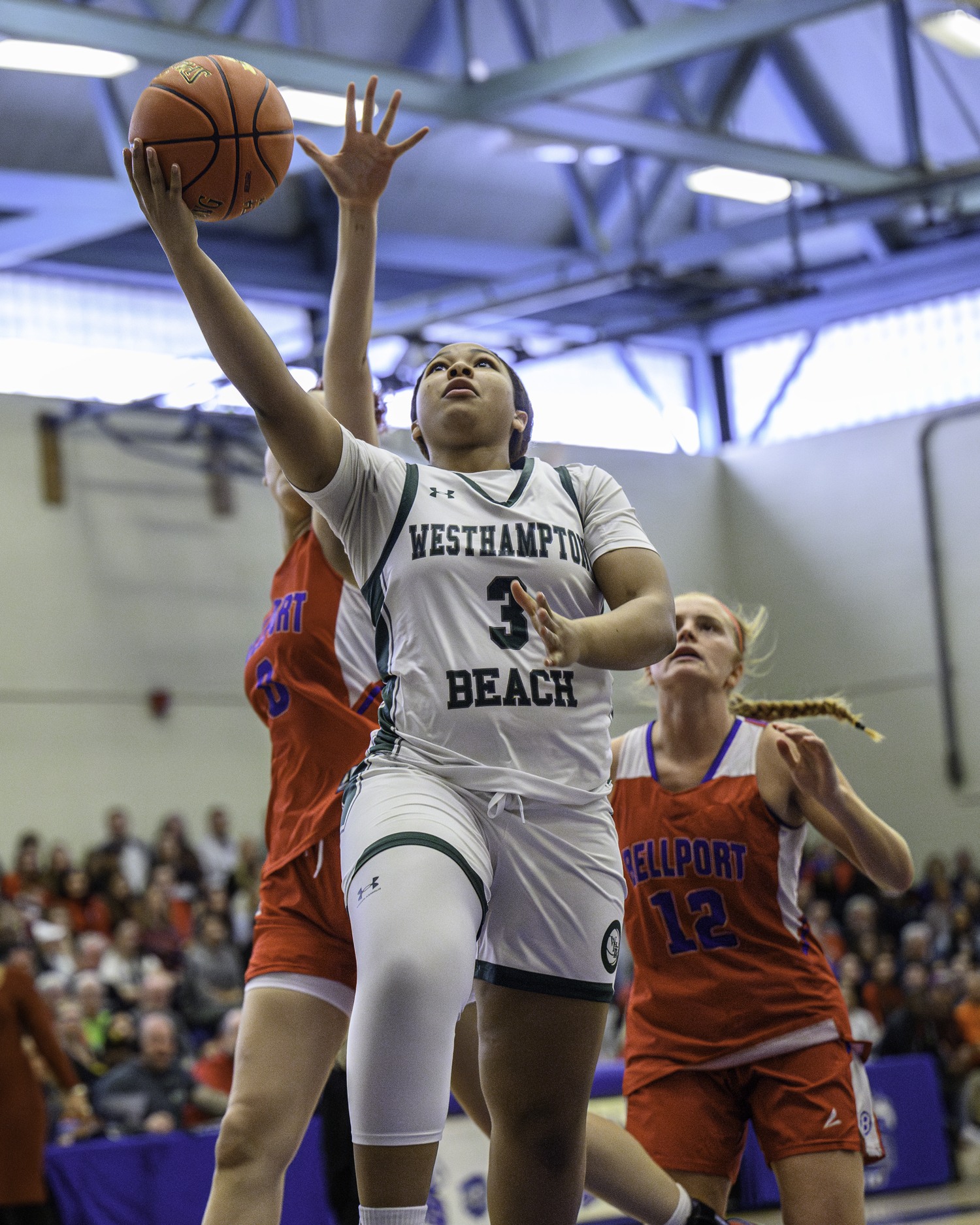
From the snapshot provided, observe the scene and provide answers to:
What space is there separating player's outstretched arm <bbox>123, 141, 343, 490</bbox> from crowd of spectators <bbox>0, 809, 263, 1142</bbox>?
5049 mm

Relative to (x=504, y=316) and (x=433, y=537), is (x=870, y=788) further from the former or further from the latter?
(x=433, y=537)

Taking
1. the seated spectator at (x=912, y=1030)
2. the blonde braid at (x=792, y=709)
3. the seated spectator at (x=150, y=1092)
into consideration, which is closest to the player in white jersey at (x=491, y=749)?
the blonde braid at (x=792, y=709)

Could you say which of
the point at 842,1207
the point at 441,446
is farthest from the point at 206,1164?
the point at 441,446

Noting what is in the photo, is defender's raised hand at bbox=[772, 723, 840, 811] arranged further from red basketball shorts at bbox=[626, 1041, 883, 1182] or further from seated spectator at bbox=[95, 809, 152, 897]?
seated spectator at bbox=[95, 809, 152, 897]

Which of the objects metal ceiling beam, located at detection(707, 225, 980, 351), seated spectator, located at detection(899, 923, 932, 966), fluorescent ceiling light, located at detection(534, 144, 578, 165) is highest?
fluorescent ceiling light, located at detection(534, 144, 578, 165)

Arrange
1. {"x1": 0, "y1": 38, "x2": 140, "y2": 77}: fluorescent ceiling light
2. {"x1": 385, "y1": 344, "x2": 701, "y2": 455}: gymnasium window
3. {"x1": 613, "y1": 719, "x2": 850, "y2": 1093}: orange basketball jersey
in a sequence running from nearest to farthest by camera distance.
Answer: {"x1": 613, "y1": 719, "x2": 850, "y2": 1093}: orange basketball jersey < {"x1": 0, "y1": 38, "x2": 140, "y2": 77}: fluorescent ceiling light < {"x1": 385, "y1": 344, "x2": 701, "y2": 455}: gymnasium window

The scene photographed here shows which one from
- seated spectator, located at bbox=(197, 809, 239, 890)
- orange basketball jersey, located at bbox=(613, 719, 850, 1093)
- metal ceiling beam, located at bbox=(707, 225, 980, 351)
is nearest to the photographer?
orange basketball jersey, located at bbox=(613, 719, 850, 1093)

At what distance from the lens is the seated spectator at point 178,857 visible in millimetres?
15539

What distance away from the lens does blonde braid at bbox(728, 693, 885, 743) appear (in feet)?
15.1

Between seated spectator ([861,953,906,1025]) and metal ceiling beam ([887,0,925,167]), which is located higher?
metal ceiling beam ([887,0,925,167])

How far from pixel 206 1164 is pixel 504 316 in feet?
44.6

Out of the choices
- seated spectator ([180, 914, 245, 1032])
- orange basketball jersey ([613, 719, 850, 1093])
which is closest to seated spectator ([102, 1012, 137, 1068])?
seated spectator ([180, 914, 245, 1032])

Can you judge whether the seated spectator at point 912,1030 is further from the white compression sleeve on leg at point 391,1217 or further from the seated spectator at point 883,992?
the white compression sleeve on leg at point 391,1217

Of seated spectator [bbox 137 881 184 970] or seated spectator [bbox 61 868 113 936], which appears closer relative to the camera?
seated spectator [bbox 137 881 184 970]
